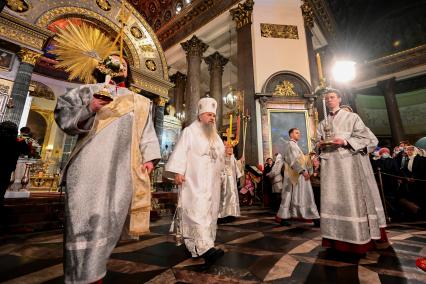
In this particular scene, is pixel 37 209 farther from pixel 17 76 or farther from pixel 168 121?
pixel 168 121

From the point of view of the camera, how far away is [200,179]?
2.42 meters

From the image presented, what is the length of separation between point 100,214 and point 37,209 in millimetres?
3679

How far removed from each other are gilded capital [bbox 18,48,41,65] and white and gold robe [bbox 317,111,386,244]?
24.6 feet

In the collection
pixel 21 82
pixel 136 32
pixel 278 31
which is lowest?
pixel 21 82

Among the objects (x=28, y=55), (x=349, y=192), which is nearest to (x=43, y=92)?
(x=28, y=55)

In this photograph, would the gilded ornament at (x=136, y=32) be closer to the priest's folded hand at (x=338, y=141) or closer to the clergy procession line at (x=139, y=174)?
the clergy procession line at (x=139, y=174)

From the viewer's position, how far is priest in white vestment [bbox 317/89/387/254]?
2.34m

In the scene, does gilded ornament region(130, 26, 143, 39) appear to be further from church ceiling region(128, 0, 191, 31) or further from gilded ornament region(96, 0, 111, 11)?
church ceiling region(128, 0, 191, 31)

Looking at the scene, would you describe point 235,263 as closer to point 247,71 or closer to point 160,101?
point 160,101

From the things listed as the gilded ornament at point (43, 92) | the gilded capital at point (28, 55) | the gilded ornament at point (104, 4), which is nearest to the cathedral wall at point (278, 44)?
the gilded ornament at point (104, 4)

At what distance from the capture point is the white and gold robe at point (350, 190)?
235 centimetres

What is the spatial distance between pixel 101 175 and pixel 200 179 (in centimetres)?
122

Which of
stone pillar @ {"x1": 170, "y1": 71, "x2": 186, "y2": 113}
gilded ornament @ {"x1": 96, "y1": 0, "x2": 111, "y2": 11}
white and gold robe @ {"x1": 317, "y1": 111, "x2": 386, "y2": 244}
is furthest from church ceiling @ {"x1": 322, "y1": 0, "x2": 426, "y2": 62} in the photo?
white and gold robe @ {"x1": 317, "y1": 111, "x2": 386, "y2": 244}

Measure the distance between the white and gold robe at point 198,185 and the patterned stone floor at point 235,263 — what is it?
0.24m
